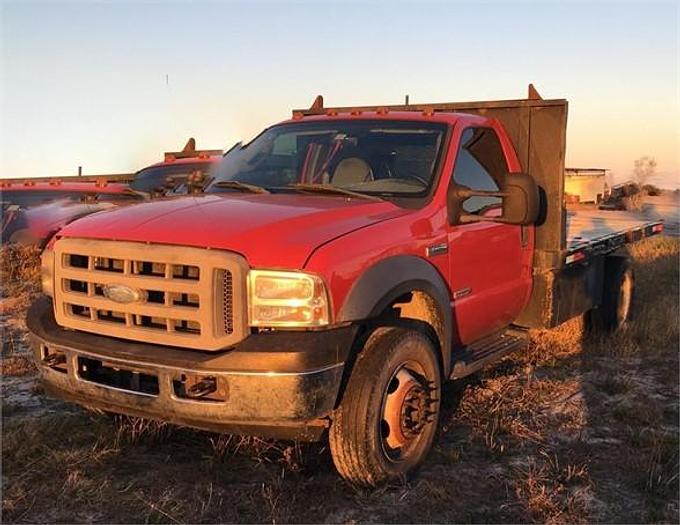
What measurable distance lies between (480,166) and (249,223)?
2233 millimetres

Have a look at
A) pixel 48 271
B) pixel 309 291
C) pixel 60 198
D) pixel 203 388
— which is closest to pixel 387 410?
pixel 309 291

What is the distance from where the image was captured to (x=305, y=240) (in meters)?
3.43

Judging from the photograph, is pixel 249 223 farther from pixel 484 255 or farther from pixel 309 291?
pixel 484 255

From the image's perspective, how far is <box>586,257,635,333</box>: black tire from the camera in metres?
7.50

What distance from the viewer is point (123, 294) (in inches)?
139

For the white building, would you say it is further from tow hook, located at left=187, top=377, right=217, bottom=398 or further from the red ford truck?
tow hook, located at left=187, top=377, right=217, bottom=398

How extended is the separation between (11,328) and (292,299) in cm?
490

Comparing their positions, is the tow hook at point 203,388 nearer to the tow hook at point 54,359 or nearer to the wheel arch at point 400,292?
the wheel arch at point 400,292

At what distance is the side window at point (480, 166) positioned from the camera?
4.80 m

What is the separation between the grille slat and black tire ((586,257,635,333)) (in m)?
5.34

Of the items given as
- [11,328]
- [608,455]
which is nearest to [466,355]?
[608,455]

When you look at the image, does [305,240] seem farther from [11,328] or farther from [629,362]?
[11,328]

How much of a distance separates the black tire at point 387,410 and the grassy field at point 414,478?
143mm

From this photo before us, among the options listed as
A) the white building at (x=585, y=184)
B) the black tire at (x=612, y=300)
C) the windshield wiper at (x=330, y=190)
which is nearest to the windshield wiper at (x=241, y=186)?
the windshield wiper at (x=330, y=190)
